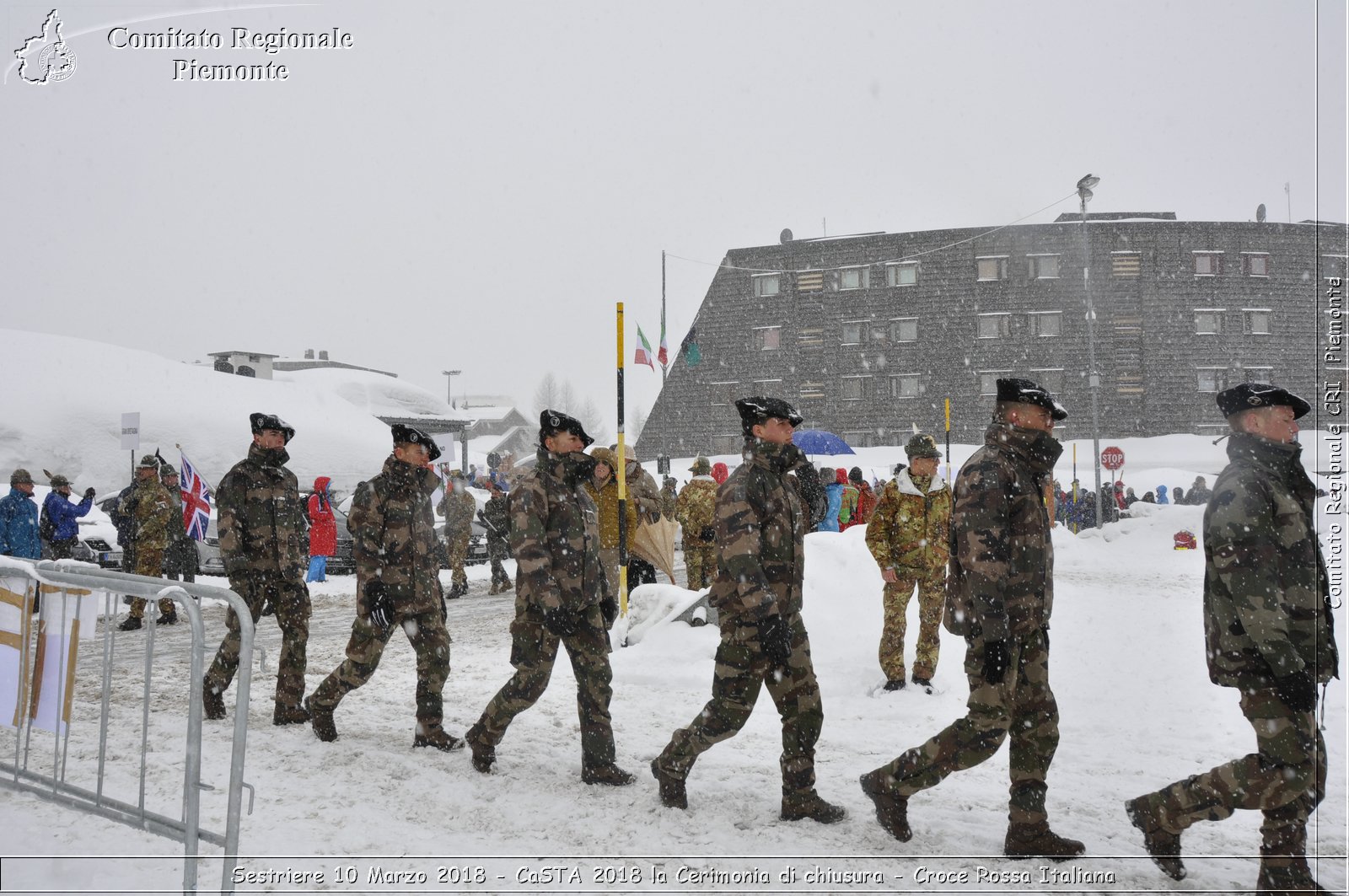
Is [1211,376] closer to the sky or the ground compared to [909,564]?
closer to the sky

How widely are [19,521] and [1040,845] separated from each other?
1114cm

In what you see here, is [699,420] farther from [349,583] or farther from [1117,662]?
[1117,662]

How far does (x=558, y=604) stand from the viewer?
492 cm

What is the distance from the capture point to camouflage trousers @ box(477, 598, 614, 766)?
16.5 feet

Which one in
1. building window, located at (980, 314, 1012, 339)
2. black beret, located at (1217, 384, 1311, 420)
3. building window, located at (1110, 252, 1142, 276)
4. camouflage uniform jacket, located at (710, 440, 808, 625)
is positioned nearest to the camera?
black beret, located at (1217, 384, 1311, 420)

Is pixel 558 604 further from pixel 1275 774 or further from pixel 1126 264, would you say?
pixel 1126 264

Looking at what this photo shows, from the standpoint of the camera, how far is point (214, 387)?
3522 cm

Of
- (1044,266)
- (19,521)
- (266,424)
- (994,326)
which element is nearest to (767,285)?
(994,326)

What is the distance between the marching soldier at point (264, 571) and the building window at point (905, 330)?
41504mm

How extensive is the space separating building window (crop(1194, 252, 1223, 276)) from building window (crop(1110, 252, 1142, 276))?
239 centimetres

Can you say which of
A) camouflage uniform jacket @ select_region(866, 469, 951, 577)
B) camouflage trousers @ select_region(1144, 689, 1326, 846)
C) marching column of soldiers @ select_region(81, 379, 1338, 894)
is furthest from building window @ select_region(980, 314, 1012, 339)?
camouflage trousers @ select_region(1144, 689, 1326, 846)

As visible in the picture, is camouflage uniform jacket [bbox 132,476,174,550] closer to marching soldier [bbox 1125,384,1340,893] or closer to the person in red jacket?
the person in red jacket

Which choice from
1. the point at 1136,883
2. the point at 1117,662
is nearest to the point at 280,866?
the point at 1136,883

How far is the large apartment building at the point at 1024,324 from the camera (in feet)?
142
